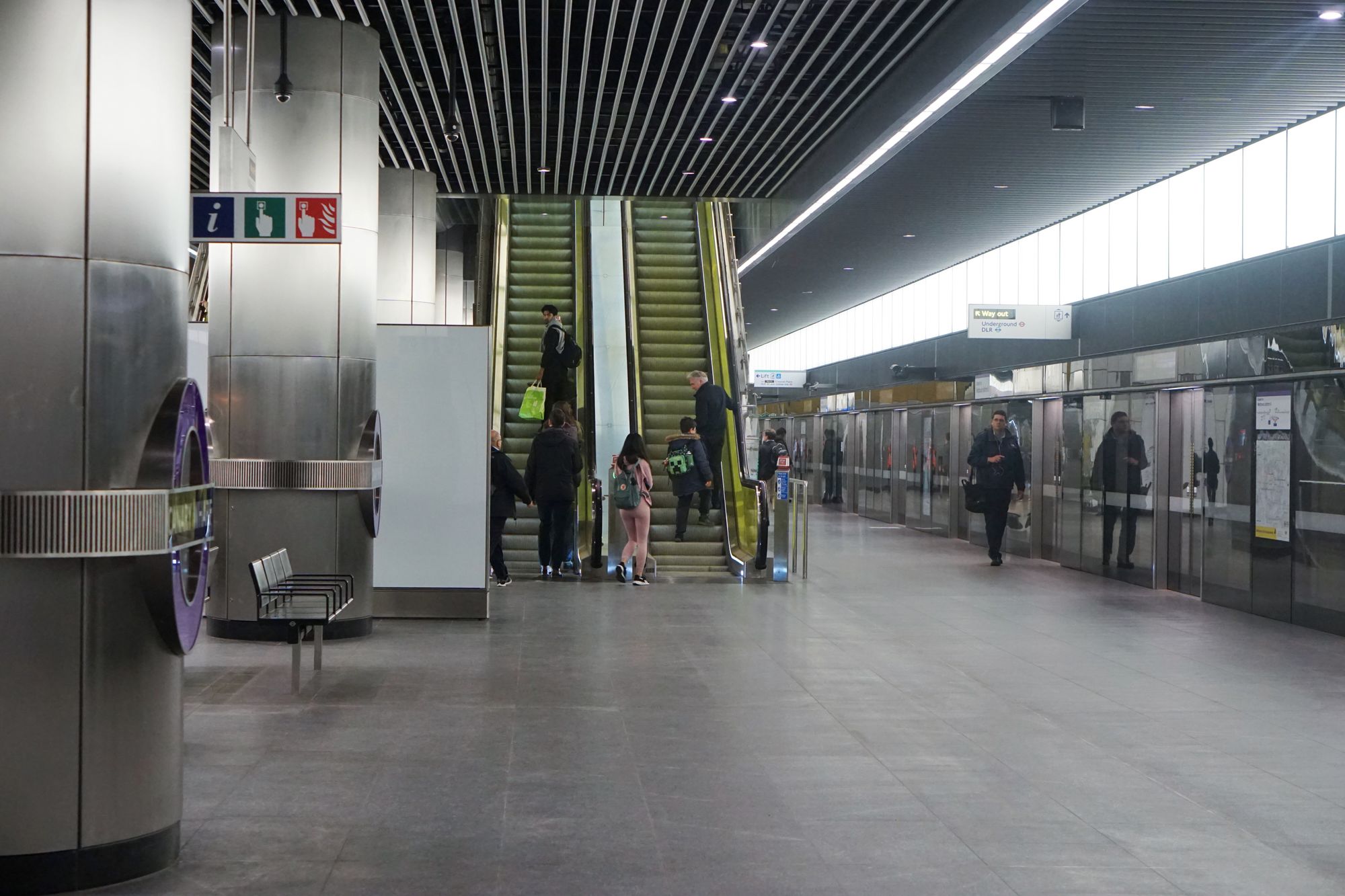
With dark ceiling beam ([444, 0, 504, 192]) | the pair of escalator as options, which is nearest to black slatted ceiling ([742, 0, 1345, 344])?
the pair of escalator

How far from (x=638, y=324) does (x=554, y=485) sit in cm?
610

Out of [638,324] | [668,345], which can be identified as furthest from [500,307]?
[668,345]

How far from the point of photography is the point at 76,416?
4164 millimetres

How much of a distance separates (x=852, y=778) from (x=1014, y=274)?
17.8 metres

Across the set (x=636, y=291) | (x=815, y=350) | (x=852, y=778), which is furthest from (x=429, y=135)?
(x=815, y=350)

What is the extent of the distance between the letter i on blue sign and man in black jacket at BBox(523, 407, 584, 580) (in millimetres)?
5423

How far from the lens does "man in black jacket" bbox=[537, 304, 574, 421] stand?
15430 millimetres

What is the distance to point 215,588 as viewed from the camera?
9398 millimetres

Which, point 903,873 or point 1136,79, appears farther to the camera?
point 1136,79

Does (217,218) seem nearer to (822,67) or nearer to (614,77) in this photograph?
(614,77)

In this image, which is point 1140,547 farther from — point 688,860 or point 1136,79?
point 688,860

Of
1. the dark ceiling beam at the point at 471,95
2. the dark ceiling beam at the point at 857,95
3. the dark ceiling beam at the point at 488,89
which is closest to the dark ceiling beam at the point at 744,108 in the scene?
the dark ceiling beam at the point at 857,95

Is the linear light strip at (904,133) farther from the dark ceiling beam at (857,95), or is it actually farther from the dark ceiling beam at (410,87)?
the dark ceiling beam at (410,87)

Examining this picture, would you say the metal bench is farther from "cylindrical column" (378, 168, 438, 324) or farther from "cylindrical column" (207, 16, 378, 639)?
"cylindrical column" (378, 168, 438, 324)
